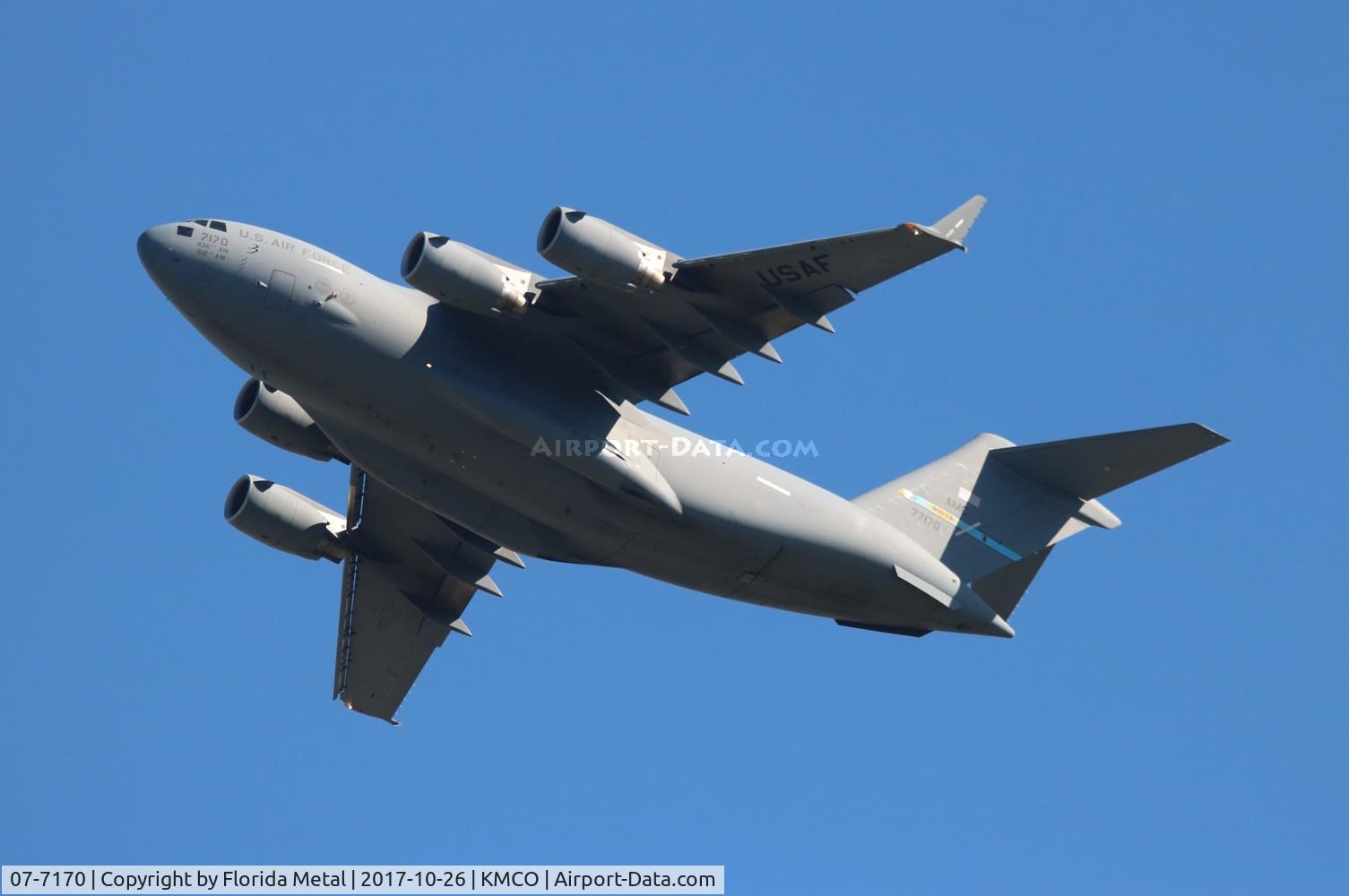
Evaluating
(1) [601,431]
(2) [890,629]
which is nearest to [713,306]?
(1) [601,431]

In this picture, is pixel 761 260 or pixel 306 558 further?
pixel 306 558

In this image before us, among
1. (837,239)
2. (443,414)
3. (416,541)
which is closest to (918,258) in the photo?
(837,239)

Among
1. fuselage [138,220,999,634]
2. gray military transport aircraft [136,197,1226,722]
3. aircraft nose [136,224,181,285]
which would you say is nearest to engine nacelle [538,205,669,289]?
gray military transport aircraft [136,197,1226,722]

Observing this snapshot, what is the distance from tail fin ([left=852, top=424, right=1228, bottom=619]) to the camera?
2339cm

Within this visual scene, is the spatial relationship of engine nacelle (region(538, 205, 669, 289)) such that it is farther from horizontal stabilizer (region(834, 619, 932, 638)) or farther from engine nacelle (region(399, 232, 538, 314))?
horizontal stabilizer (region(834, 619, 932, 638))

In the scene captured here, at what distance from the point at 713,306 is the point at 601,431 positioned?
1.92 meters

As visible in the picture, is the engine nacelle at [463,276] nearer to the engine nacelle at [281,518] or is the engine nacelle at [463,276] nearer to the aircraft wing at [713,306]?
the aircraft wing at [713,306]

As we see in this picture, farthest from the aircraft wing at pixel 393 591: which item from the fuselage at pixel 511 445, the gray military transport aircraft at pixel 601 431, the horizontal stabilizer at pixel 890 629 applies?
the horizontal stabilizer at pixel 890 629

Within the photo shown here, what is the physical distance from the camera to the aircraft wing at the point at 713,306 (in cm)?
1888

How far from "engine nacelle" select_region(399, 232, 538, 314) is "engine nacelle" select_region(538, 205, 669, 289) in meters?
0.85

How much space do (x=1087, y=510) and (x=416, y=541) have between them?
8.99 m

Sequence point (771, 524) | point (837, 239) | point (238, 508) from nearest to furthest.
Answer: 1. point (837, 239)
2. point (771, 524)
3. point (238, 508)

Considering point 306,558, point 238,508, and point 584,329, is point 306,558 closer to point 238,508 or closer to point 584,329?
point 238,508

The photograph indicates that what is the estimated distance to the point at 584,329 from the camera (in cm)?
2038
